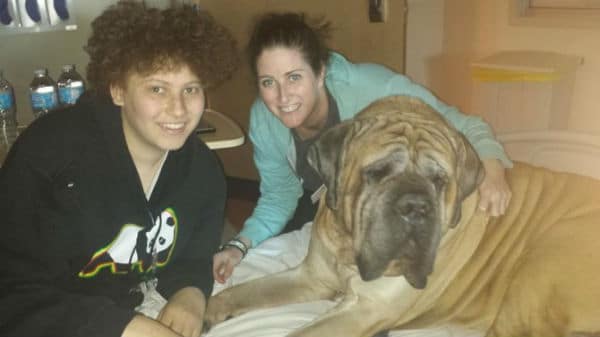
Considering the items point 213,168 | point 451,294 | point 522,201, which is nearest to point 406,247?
point 451,294

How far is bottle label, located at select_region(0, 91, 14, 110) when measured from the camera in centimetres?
222

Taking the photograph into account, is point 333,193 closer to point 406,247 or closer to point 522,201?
point 406,247

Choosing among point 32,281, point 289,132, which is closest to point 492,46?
point 289,132

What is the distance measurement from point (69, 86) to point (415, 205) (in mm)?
1631

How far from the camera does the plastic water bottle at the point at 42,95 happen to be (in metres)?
2.24

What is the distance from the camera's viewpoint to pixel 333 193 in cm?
139

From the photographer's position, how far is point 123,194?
1.29 metres

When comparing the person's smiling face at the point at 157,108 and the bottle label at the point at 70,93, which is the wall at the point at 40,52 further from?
the person's smiling face at the point at 157,108

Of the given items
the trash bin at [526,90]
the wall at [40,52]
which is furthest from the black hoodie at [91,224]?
the trash bin at [526,90]

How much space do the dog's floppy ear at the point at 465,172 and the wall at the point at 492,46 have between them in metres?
1.32

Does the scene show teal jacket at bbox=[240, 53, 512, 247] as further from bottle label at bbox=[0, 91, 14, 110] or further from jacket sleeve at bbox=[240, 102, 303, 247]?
bottle label at bbox=[0, 91, 14, 110]

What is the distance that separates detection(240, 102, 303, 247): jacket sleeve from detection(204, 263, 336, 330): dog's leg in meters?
0.34

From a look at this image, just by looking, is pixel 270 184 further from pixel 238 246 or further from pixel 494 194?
pixel 494 194

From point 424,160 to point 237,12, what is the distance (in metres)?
2.29
